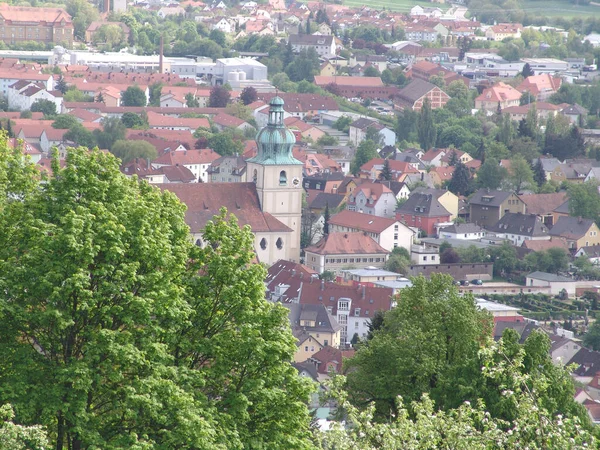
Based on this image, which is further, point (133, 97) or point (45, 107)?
point (133, 97)

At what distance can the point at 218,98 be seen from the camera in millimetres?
103875

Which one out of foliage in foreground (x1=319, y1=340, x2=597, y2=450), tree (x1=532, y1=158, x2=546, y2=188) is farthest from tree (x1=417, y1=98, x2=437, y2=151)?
foliage in foreground (x1=319, y1=340, x2=597, y2=450)

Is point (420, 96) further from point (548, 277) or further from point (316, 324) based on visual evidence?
point (316, 324)

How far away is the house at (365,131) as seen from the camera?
94.1 metres

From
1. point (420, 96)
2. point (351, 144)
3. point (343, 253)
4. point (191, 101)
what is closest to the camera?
point (343, 253)

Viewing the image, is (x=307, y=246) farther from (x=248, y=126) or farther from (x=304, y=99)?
(x=304, y=99)

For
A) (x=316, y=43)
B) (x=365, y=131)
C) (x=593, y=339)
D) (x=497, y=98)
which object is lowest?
(x=316, y=43)

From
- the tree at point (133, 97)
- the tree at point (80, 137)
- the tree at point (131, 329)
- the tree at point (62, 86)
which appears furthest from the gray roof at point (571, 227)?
the tree at point (131, 329)

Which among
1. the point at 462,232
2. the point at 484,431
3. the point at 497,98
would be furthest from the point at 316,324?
the point at 497,98

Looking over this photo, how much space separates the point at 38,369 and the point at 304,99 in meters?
89.8

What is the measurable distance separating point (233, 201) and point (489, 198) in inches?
783

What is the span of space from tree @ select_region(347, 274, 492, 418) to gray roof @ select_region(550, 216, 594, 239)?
43337 millimetres

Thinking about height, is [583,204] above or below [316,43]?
above

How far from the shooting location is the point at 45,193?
17219mm
